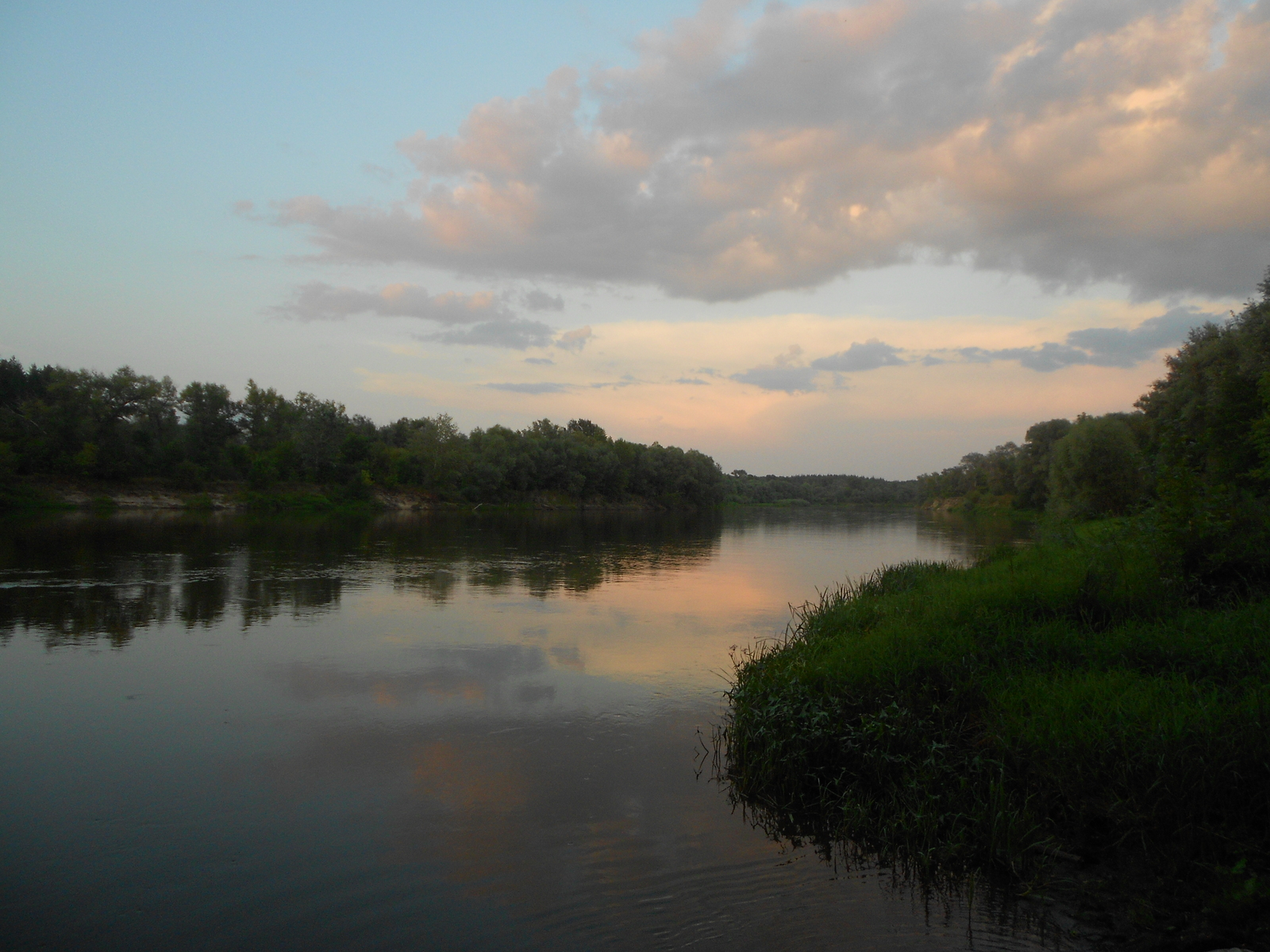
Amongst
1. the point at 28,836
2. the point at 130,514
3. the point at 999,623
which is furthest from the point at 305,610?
the point at 130,514

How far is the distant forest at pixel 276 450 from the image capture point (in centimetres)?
5678

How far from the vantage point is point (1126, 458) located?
4356 cm

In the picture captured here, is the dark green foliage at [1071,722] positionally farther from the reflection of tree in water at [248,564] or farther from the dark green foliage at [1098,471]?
the dark green foliage at [1098,471]

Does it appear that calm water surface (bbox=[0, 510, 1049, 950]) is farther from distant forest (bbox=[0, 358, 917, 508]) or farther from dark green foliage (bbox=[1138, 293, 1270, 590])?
distant forest (bbox=[0, 358, 917, 508])

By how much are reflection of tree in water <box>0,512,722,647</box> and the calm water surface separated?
0.27 meters

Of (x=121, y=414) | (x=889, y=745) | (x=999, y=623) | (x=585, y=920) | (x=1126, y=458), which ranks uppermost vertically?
(x=121, y=414)

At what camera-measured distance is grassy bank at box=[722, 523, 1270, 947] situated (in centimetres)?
555

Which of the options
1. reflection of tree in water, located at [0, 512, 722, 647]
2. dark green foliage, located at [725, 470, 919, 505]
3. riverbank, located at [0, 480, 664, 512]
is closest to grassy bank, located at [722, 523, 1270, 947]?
reflection of tree in water, located at [0, 512, 722, 647]

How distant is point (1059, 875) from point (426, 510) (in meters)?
77.7

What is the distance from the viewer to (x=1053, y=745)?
6.60 metres

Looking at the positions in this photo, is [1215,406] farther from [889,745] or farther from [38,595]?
[38,595]

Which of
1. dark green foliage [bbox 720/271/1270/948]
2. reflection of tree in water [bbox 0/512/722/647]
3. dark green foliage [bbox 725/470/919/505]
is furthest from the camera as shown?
dark green foliage [bbox 725/470/919/505]

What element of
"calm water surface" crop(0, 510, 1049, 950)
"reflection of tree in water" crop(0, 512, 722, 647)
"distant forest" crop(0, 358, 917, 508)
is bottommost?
"calm water surface" crop(0, 510, 1049, 950)

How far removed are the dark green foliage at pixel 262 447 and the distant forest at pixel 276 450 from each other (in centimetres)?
13
